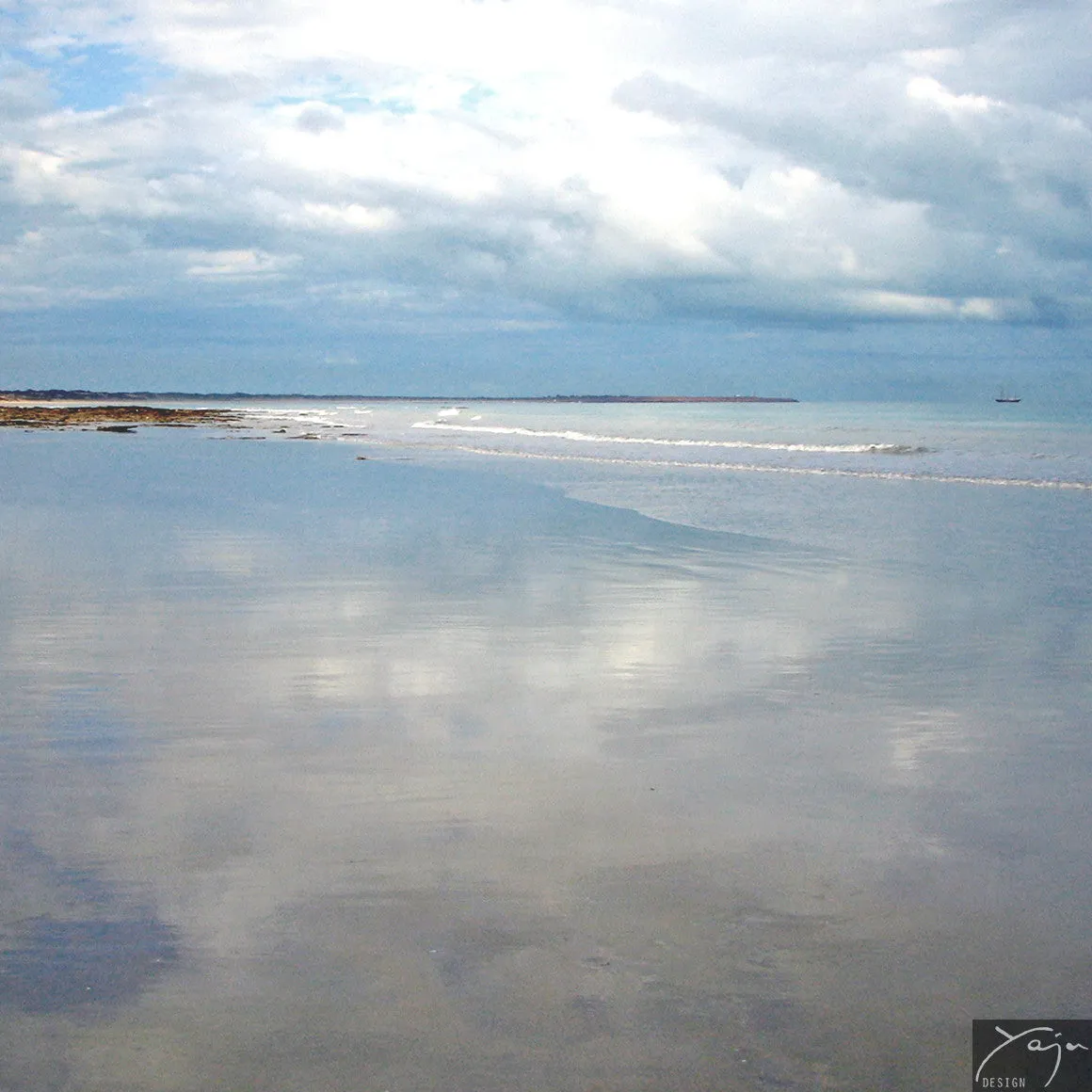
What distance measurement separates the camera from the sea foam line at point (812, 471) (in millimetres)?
25594

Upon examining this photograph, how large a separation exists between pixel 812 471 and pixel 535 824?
27.1 m

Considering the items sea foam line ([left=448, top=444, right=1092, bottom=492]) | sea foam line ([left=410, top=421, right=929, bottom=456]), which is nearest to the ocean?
sea foam line ([left=448, top=444, right=1092, bottom=492])

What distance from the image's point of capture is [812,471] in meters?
30.9

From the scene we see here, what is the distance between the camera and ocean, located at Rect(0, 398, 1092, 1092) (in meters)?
3.35

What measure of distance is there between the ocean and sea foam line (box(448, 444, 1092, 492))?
Result: 14575 mm

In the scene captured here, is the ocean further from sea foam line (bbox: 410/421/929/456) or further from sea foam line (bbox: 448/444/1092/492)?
sea foam line (bbox: 410/421/929/456)

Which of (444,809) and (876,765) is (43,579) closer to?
(444,809)

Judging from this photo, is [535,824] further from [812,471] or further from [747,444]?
[747,444]

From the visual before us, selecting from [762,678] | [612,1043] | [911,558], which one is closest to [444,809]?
[612,1043]

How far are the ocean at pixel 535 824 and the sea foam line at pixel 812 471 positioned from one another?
14575 millimetres

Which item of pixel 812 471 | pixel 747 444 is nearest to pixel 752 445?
pixel 747 444

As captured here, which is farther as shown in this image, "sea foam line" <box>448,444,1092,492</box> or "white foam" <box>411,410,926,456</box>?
"white foam" <box>411,410,926,456</box>

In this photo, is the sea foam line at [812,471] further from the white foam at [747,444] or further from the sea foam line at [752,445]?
the white foam at [747,444]

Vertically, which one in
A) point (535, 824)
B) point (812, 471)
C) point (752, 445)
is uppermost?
point (752, 445)
